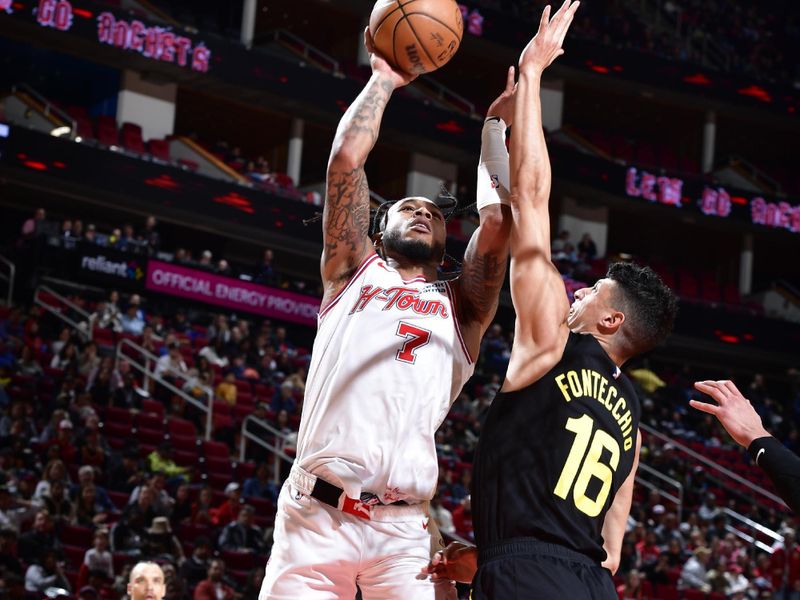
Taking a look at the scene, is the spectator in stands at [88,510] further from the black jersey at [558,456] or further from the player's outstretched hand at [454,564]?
the black jersey at [558,456]

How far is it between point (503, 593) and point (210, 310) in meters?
15.4

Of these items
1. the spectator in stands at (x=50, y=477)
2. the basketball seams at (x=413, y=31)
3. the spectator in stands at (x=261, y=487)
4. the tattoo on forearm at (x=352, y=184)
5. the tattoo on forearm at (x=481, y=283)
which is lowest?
the spectator in stands at (x=261, y=487)

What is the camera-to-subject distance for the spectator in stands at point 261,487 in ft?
39.8

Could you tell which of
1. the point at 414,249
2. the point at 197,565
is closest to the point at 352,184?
the point at 414,249

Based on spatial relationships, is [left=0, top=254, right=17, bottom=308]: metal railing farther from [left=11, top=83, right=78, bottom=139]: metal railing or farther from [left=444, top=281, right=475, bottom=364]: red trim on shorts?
[left=444, top=281, right=475, bottom=364]: red trim on shorts

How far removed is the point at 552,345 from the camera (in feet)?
11.2

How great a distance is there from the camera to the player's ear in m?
3.63

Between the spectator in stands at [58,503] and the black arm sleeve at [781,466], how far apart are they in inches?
309

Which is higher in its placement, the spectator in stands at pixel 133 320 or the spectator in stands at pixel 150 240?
the spectator in stands at pixel 150 240

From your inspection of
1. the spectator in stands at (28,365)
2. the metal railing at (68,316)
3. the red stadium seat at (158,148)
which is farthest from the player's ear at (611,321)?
the red stadium seat at (158,148)

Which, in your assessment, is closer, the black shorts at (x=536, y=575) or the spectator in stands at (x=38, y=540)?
the black shorts at (x=536, y=575)

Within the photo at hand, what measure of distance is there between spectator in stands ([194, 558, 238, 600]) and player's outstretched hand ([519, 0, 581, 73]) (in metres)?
6.96

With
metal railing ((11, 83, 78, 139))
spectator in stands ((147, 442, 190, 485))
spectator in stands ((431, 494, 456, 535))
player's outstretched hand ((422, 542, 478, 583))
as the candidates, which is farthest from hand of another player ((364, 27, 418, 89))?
metal railing ((11, 83, 78, 139))

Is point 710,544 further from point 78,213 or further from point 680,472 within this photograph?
point 78,213
